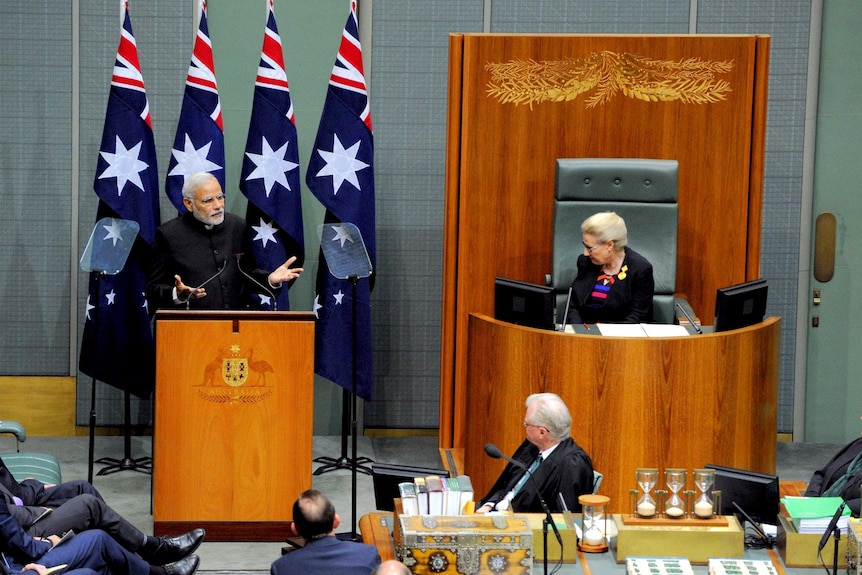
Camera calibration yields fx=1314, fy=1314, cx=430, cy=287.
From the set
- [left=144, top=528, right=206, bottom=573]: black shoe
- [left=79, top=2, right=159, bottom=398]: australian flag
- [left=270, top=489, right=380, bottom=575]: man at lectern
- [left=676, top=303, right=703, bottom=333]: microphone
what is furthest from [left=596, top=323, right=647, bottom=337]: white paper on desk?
[left=79, top=2, right=159, bottom=398]: australian flag

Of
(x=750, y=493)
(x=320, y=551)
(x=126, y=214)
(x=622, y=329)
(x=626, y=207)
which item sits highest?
(x=626, y=207)

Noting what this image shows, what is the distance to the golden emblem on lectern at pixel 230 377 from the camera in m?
5.25

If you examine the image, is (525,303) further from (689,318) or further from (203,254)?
(203,254)

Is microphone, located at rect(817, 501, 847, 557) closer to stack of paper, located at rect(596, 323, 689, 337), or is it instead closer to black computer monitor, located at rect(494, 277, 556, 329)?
stack of paper, located at rect(596, 323, 689, 337)

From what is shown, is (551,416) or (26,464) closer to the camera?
(551,416)

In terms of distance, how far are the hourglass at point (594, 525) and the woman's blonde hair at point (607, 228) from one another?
6.62 ft

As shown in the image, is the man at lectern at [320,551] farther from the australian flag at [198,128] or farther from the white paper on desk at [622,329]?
the australian flag at [198,128]

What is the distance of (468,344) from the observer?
5.80m

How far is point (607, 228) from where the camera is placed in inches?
225

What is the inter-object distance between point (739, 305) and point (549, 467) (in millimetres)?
1498

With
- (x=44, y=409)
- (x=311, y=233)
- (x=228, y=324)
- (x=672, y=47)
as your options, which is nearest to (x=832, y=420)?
(x=672, y=47)

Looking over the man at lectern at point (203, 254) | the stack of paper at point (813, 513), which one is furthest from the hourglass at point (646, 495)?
the man at lectern at point (203, 254)

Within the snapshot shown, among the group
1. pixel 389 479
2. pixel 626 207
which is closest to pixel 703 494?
pixel 389 479

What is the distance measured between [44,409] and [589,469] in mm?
3782
